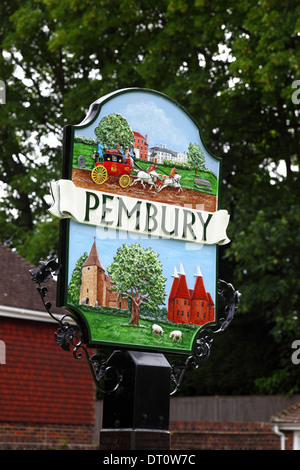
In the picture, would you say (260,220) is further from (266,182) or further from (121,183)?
(121,183)

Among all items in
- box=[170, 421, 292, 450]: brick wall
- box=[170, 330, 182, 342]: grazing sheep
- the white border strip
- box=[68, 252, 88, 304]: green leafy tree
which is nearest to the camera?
box=[68, 252, 88, 304]: green leafy tree

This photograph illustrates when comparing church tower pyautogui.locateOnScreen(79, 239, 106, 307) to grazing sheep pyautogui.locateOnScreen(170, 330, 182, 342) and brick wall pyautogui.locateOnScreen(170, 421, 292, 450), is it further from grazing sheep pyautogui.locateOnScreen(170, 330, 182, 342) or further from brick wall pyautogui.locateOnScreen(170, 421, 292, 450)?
brick wall pyautogui.locateOnScreen(170, 421, 292, 450)

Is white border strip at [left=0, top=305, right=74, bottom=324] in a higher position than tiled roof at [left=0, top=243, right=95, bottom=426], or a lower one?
higher

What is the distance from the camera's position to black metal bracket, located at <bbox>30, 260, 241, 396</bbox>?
7012 millimetres

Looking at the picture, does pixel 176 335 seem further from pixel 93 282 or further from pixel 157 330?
pixel 93 282

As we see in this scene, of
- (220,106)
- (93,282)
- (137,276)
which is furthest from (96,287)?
(220,106)

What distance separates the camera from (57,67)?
31219 mm

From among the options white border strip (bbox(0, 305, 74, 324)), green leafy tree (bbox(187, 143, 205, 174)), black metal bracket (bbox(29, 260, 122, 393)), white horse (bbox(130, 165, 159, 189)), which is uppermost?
green leafy tree (bbox(187, 143, 205, 174))

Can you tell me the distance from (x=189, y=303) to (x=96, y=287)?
103 cm

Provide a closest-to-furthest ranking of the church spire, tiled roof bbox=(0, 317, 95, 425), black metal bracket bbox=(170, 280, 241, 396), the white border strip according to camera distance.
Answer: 1. the church spire
2. black metal bracket bbox=(170, 280, 241, 396)
3. the white border strip
4. tiled roof bbox=(0, 317, 95, 425)

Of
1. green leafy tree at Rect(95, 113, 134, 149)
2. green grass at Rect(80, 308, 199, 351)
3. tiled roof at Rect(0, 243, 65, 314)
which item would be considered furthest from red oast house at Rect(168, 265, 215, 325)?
tiled roof at Rect(0, 243, 65, 314)

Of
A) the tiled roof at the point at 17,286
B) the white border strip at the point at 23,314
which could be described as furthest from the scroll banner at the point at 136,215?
the tiled roof at the point at 17,286

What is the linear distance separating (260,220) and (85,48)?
1008 cm

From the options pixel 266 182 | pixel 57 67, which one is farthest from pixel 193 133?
pixel 57 67
